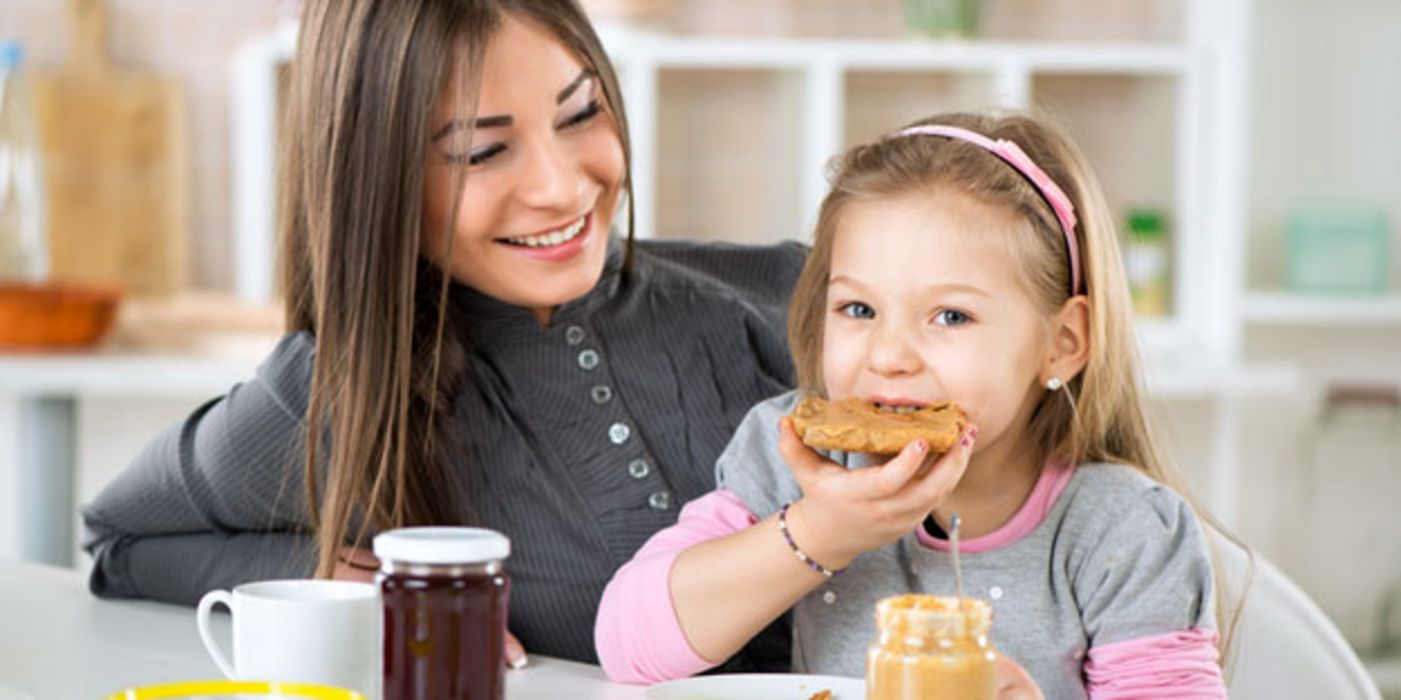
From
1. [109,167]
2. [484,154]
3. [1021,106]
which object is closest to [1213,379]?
[1021,106]

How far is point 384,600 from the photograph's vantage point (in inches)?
40.1

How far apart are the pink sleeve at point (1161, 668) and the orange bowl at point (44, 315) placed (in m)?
2.07

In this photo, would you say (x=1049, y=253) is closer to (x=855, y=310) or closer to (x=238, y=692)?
(x=855, y=310)

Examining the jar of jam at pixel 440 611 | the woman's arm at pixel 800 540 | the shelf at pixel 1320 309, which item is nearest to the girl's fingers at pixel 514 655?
the woman's arm at pixel 800 540

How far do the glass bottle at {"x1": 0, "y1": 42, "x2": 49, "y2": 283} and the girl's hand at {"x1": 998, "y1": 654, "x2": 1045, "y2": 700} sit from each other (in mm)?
2438

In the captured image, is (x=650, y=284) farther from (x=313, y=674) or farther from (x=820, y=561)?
(x=313, y=674)

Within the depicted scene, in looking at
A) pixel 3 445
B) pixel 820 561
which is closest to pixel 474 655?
pixel 820 561

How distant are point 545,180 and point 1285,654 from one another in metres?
0.68

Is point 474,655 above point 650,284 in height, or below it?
below

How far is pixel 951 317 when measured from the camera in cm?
137

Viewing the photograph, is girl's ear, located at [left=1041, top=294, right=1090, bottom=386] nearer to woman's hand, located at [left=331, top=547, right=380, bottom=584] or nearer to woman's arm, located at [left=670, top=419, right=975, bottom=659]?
woman's arm, located at [left=670, top=419, right=975, bottom=659]

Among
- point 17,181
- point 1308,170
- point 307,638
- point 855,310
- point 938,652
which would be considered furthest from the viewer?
point 1308,170

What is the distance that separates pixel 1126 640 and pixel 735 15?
2768mm

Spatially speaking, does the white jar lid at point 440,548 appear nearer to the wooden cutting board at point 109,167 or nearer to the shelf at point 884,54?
the shelf at point 884,54
